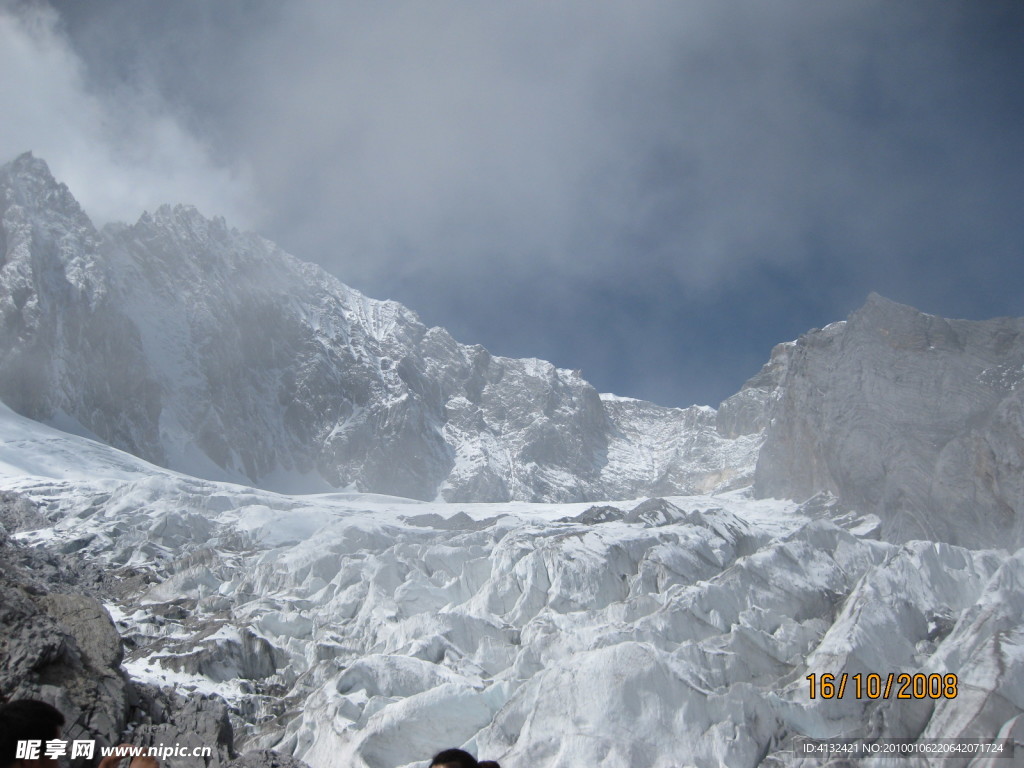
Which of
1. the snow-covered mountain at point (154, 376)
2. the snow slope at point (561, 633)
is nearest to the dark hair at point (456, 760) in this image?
the snow slope at point (561, 633)

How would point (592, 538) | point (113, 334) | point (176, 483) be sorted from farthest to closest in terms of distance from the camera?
point (113, 334) → point (176, 483) → point (592, 538)

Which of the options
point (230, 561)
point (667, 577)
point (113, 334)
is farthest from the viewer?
point (113, 334)

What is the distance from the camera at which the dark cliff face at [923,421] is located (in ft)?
221

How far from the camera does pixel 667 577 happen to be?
51.8 metres

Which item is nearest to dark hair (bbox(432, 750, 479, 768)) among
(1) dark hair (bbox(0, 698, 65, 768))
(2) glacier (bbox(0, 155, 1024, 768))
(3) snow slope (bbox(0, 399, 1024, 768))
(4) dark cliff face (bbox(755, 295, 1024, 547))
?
(1) dark hair (bbox(0, 698, 65, 768))

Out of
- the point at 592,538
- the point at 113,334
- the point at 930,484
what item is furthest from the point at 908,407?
the point at 113,334

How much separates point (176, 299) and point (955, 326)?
172 meters

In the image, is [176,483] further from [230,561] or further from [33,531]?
[230,561]
